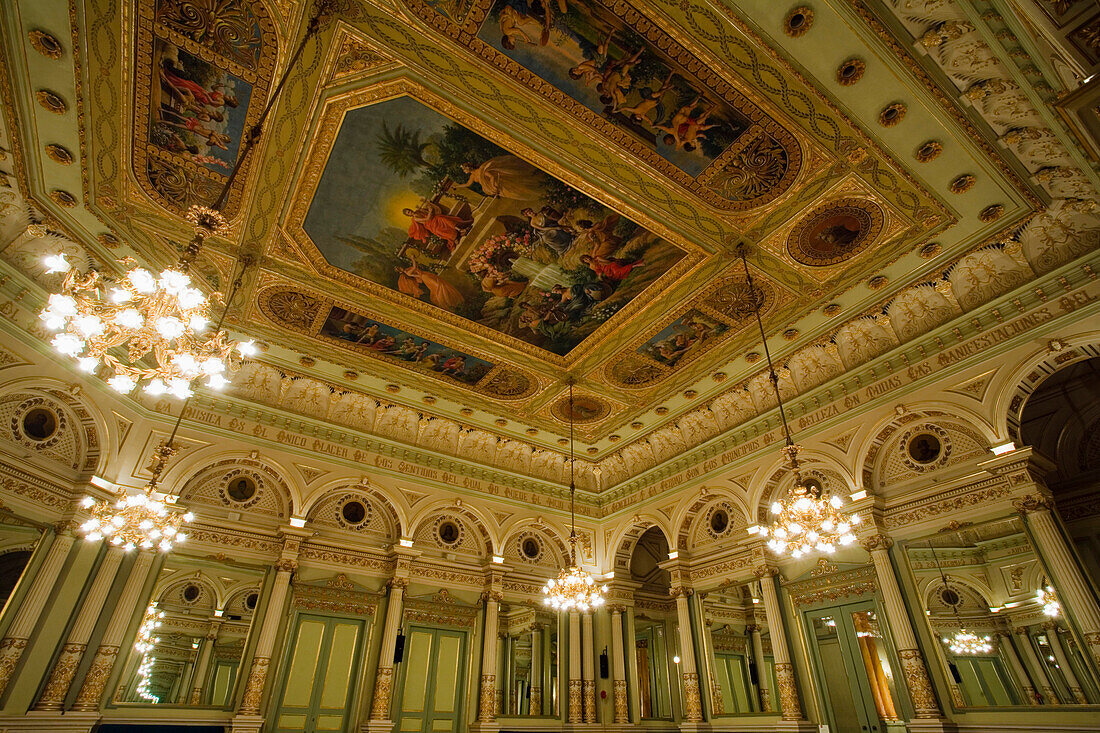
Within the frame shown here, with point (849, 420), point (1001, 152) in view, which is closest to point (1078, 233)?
point (1001, 152)

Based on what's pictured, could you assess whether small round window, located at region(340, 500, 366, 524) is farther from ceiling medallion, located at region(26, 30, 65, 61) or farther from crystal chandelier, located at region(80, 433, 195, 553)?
ceiling medallion, located at region(26, 30, 65, 61)

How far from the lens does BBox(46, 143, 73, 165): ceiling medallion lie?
6828 mm

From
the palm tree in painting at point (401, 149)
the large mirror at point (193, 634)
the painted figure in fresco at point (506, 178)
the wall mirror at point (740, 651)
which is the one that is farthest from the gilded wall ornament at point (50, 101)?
the wall mirror at point (740, 651)

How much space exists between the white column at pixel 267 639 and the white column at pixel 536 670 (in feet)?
18.9

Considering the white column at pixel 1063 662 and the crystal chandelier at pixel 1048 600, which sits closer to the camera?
the white column at pixel 1063 662

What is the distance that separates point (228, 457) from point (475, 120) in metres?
8.29

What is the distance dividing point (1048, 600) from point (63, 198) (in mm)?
14737

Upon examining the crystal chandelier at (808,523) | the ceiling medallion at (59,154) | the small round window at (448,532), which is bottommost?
the crystal chandelier at (808,523)

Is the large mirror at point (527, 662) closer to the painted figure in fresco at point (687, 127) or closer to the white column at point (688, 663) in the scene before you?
the white column at point (688, 663)

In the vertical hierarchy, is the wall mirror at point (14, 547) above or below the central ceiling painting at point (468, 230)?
below

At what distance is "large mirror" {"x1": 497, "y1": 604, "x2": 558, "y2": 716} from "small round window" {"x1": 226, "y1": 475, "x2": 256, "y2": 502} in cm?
624

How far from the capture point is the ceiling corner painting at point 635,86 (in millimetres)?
5762

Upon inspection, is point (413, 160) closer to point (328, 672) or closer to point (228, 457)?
point (228, 457)

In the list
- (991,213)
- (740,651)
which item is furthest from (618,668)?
(991,213)
